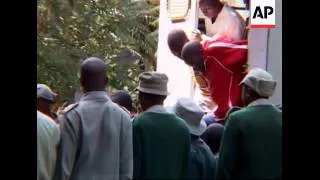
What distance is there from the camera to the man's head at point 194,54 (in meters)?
3.54

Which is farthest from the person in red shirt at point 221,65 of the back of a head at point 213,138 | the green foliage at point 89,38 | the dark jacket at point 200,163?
the dark jacket at point 200,163

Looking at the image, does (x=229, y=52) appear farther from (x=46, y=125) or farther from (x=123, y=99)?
(x=46, y=125)

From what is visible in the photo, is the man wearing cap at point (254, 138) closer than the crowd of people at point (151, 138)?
No

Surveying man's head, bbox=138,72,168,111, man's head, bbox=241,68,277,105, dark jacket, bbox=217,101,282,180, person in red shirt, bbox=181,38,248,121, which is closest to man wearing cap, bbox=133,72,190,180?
man's head, bbox=138,72,168,111

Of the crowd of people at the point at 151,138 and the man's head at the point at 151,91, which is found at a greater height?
the man's head at the point at 151,91

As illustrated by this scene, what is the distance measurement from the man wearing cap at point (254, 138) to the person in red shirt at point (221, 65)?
720mm

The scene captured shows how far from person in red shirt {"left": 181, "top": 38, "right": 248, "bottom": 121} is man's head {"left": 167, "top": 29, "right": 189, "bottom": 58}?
5 cm

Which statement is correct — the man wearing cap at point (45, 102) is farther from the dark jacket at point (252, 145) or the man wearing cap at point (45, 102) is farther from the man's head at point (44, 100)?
the dark jacket at point (252, 145)

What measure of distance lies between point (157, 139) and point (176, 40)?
1.29m

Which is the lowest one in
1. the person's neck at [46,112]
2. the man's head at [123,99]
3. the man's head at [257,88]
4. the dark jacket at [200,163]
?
the dark jacket at [200,163]

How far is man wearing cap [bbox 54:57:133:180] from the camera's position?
2.36 m

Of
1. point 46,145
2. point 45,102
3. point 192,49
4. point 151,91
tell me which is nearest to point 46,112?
point 45,102
